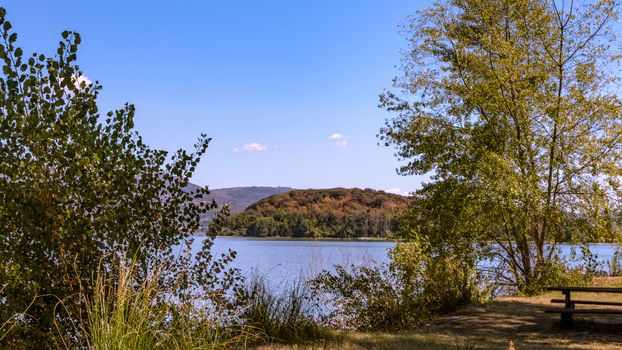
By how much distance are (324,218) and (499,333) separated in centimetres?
2491

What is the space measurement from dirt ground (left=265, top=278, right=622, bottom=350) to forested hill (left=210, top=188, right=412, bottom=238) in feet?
7.97

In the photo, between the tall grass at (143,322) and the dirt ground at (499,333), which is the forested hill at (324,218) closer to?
the tall grass at (143,322)

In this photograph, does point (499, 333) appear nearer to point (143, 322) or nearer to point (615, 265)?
point (143, 322)

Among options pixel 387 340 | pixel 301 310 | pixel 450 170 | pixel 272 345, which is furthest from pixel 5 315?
pixel 450 170

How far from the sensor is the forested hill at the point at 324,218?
992 centimetres

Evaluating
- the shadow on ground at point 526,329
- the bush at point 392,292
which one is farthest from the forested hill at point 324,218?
the shadow on ground at point 526,329

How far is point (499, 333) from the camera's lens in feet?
28.8

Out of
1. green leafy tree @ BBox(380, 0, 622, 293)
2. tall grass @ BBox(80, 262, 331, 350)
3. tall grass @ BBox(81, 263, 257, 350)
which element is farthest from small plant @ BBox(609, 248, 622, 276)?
tall grass @ BBox(81, 263, 257, 350)

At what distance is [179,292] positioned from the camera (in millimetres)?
6594

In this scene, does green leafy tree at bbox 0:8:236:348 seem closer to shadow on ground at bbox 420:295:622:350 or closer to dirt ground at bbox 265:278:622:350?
dirt ground at bbox 265:278:622:350

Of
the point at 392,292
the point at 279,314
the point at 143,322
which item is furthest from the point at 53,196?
the point at 392,292

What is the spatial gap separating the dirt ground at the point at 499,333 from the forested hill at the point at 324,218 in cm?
243

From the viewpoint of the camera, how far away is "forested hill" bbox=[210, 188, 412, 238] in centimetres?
992

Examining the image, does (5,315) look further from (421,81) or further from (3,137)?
(421,81)
